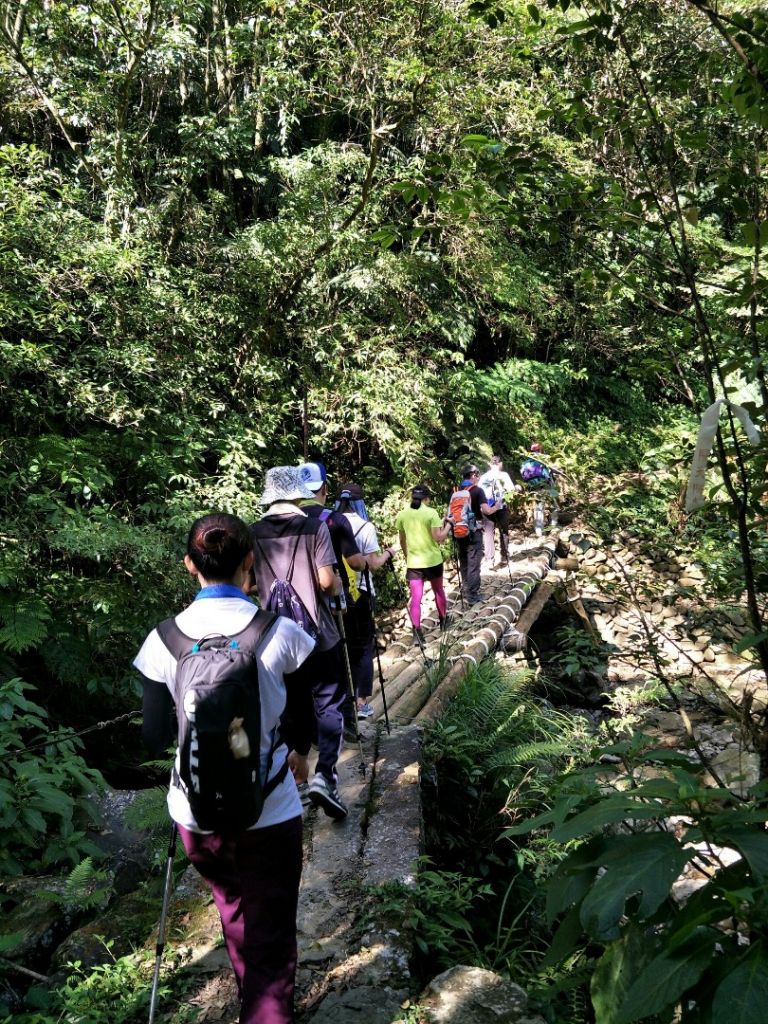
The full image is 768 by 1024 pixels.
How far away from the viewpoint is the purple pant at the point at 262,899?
222 cm

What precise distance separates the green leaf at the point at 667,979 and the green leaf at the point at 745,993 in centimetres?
5

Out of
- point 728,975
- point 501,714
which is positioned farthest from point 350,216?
point 728,975

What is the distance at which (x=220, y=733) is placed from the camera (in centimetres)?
201

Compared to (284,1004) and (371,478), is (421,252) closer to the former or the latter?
(371,478)

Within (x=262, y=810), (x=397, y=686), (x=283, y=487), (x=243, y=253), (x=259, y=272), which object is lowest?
(x=397, y=686)

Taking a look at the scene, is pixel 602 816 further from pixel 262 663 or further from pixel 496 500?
pixel 496 500

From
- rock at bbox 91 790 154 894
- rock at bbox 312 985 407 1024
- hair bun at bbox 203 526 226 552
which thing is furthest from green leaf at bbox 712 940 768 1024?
rock at bbox 91 790 154 894

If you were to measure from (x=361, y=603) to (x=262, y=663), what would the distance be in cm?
293

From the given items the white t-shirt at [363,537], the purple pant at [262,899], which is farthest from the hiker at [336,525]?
the purple pant at [262,899]

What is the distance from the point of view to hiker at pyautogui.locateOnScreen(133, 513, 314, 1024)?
222 cm

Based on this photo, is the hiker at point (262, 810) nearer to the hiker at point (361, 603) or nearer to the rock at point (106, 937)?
the rock at point (106, 937)

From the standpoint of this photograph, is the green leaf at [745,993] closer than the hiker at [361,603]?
Yes

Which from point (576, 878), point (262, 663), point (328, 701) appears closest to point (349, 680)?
point (328, 701)

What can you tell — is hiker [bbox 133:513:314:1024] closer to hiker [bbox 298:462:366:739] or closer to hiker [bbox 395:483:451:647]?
hiker [bbox 298:462:366:739]
